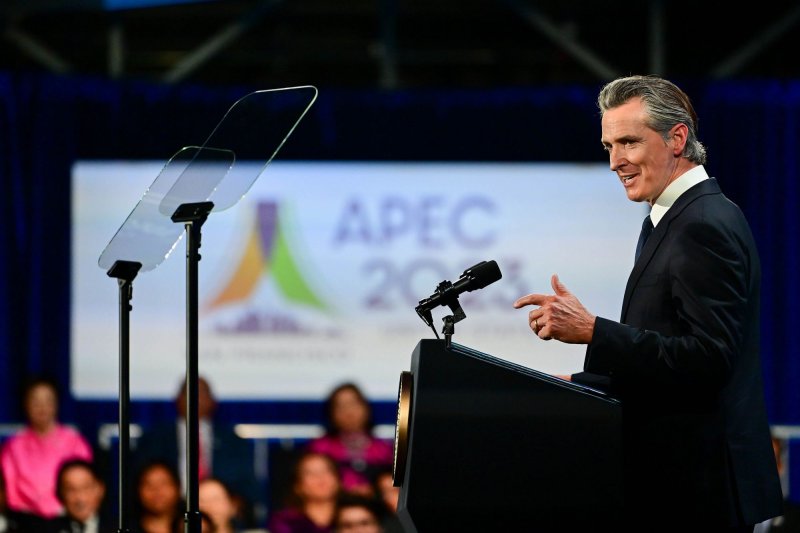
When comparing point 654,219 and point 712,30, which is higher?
point 712,30

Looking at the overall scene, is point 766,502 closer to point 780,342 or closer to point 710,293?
point 710,293

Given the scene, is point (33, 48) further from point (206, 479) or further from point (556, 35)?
point (206, 479)

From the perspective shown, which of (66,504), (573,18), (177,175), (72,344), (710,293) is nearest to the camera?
(710,293)

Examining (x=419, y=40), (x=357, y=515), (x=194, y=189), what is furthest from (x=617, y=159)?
(x=419, y=40)

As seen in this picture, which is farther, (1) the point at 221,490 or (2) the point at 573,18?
(2) the point at 573,18

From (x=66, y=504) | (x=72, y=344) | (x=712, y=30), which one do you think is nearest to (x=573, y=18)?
(x=712, y=30)

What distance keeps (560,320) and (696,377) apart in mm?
237

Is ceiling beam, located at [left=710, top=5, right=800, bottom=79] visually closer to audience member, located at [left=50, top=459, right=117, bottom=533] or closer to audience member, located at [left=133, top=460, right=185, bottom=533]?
audience member, located at [left=133, top=460, right=185, bottom=533]

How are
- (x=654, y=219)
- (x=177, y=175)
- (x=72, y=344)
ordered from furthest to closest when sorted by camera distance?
1. (x=72, y=344)
2. (x=177, y=175)
3. (x=654, y=219)

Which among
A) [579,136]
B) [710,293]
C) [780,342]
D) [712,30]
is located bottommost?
[780,342]

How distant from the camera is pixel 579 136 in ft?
24.0

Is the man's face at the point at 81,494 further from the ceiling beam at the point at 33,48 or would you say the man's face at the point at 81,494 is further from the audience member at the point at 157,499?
the ceiling beam at the point at 33,48

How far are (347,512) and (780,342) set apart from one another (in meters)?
3.00

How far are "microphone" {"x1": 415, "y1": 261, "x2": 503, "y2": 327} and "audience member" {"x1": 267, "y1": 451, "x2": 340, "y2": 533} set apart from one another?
3.63 m
